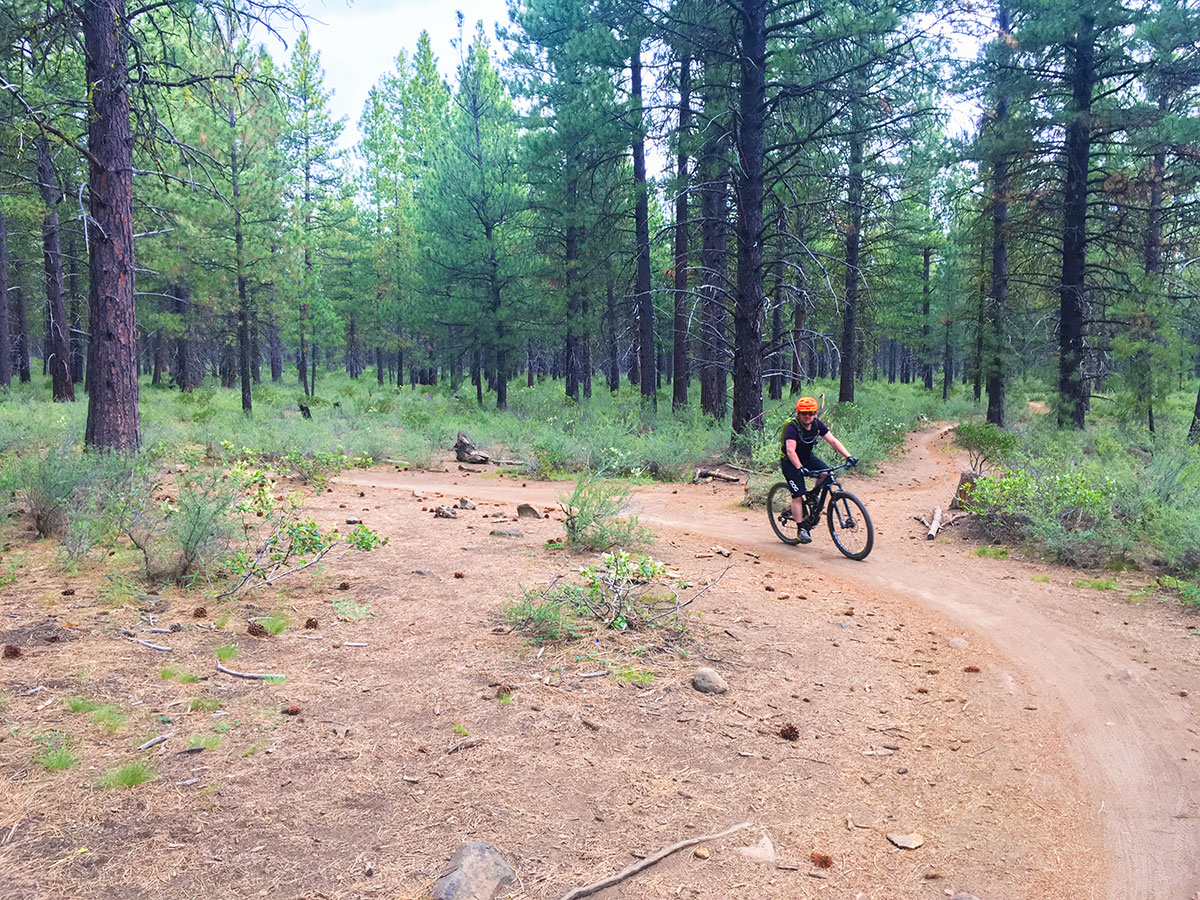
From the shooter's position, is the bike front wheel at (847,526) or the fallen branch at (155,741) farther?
the bike front wheel at (847,526)

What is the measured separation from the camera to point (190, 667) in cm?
436

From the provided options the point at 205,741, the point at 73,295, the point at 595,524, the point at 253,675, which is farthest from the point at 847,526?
the point at 73,295

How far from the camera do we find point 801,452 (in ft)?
28.8

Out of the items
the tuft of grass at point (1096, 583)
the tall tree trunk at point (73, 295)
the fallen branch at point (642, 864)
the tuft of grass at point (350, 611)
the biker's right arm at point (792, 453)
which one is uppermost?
the tall tree trunk at point (73, 295)

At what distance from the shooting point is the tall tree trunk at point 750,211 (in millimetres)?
12883

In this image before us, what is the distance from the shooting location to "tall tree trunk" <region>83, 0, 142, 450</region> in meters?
8.41

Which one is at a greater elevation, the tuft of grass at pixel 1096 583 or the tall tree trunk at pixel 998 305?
the tall tree trunk at pixel 998 305

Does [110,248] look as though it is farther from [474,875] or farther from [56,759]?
[474,875]

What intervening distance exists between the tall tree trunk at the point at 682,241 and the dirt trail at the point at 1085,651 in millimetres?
5584

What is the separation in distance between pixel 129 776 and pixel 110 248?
7.63 metres

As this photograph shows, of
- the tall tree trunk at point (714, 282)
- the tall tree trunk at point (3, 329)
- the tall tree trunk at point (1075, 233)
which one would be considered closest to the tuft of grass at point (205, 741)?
the tall tree trunk at point (714, 282)

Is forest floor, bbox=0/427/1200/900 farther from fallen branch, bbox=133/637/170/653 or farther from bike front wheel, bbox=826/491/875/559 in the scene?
bike front wheel, bbox=826/491/875/559

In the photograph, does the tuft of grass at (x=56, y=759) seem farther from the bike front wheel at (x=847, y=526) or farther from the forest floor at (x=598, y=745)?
the bike front wheel at (x=847, y=526)

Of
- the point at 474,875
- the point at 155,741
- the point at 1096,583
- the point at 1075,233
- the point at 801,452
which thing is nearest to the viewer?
the point at 474,875
